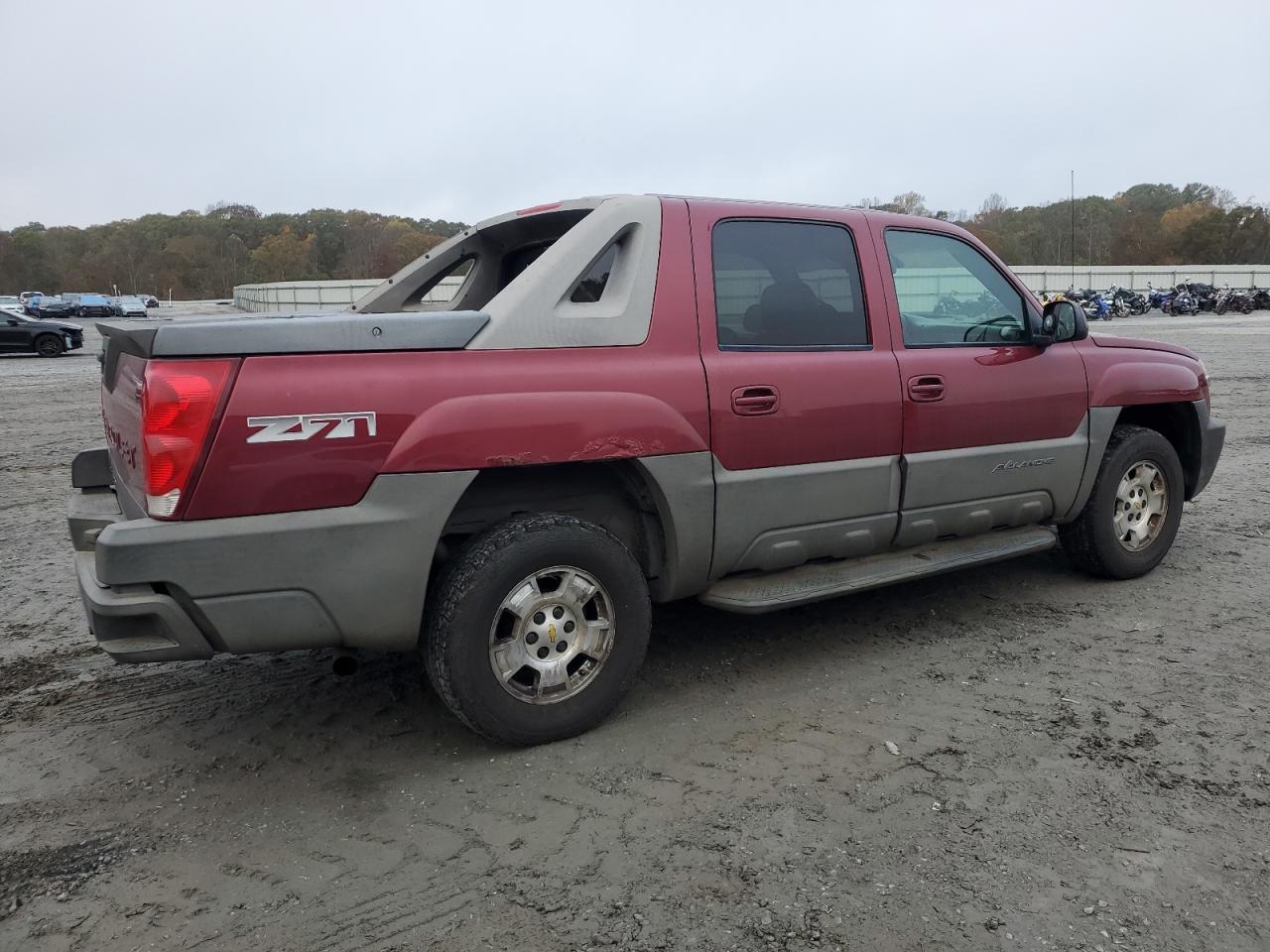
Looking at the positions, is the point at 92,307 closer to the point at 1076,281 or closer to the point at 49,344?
the point at 49,344

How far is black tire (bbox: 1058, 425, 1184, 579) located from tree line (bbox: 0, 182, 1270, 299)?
69.7 meters

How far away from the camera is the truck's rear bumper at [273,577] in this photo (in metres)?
2.81

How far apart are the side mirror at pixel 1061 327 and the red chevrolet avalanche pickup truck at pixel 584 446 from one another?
1cm

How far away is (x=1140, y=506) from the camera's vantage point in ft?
17.4

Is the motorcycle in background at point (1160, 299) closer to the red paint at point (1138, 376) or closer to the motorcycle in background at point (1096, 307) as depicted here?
the motorcycle in background at point (1096, 307)

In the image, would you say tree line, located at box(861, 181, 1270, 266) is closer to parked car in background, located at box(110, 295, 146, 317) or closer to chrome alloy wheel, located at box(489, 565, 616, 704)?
parked car in background, located at box(110, 295, 146, 317)

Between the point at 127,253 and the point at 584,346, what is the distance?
379 ft

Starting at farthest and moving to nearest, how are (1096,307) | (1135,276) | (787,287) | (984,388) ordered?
(1135,276), (1096,307), (984,388), (787,287)

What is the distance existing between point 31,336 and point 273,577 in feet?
93.2

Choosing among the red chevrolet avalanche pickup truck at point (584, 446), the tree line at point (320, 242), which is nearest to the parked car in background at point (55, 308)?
the tree line at point (320, 242)

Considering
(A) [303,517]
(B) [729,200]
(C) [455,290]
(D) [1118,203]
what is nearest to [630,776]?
(A) [303,517]

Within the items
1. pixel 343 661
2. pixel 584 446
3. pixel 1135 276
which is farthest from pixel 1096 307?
pixel 343 661

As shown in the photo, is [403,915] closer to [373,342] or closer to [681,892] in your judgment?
[681,892]

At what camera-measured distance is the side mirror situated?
15.2ft
